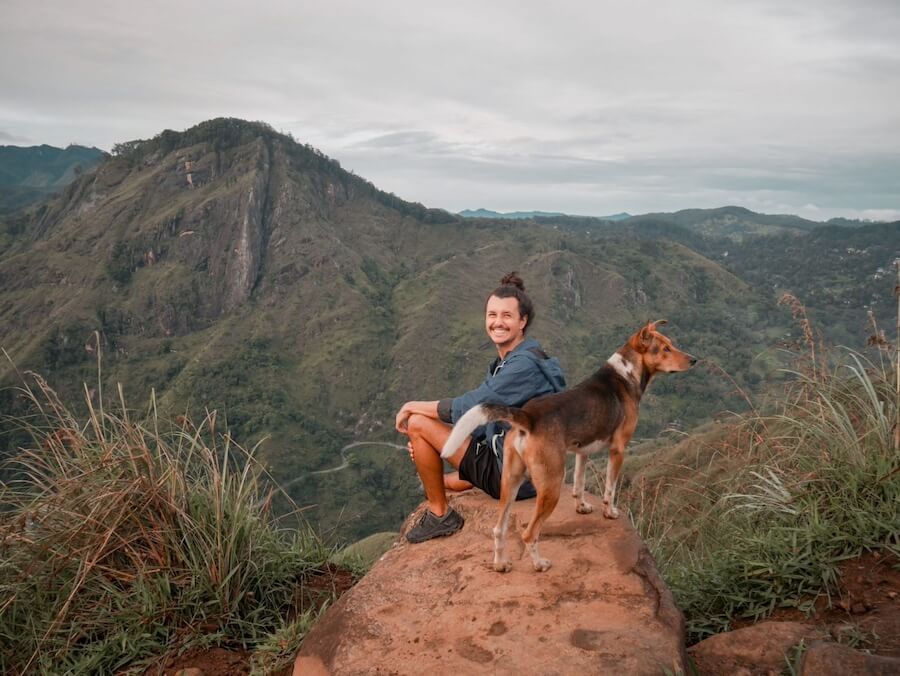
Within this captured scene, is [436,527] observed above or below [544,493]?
below

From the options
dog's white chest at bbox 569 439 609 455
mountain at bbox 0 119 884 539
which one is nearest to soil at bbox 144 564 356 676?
dog's white chest at bbox 569 439 609 455

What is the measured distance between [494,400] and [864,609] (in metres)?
2.33

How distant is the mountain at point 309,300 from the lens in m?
92.8

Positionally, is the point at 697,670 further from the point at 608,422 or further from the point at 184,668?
the point at 184,668

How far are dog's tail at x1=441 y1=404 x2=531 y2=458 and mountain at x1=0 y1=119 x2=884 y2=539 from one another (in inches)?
2506

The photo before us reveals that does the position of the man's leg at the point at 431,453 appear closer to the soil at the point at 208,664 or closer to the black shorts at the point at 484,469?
the black shorts at the point at 484,469

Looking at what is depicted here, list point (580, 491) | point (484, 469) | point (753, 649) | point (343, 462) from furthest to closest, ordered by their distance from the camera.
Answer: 1. point (343, 462)
2. point (484, 469)
3. point (580, 491)
4. point (753, 649)

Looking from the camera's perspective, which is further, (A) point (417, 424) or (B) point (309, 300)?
(B) point (309, 300)

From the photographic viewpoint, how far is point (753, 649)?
2.97 meters

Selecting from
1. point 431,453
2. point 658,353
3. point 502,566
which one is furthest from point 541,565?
point 658,353

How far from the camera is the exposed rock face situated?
116 inches

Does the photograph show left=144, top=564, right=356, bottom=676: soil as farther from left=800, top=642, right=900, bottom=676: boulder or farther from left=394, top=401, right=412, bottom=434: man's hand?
left=800, top=642, right=900, bottom=676: boulder

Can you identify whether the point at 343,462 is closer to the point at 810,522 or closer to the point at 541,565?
the point at 541,565

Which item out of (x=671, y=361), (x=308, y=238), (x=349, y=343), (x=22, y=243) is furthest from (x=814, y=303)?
(x=22, y=243)
